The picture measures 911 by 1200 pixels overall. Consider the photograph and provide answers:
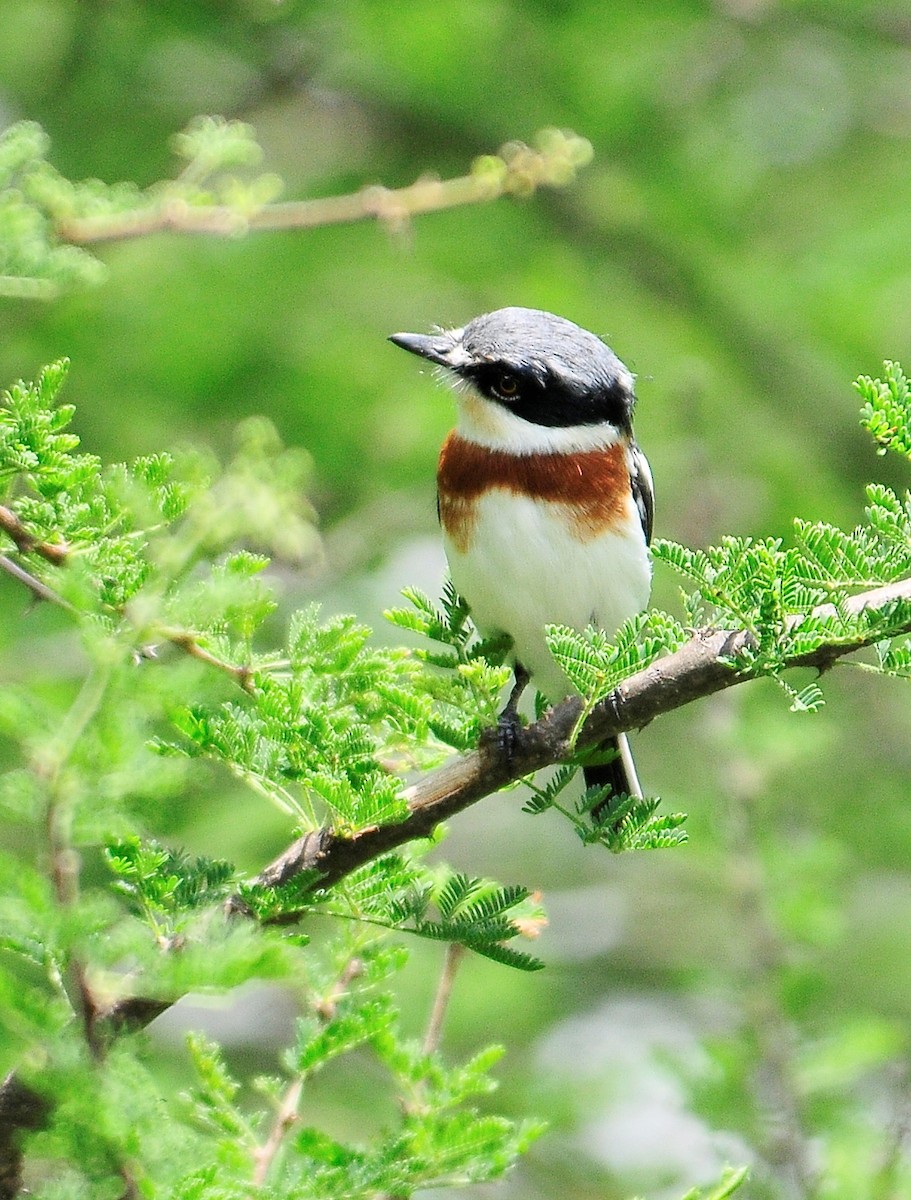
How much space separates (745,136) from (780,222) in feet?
2.04

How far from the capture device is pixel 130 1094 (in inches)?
64.5

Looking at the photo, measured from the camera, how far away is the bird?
155 inches

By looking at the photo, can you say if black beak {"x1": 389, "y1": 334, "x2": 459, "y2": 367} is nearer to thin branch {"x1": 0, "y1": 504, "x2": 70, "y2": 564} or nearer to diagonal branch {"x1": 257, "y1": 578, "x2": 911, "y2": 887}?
diagonal branch {"x1": 257, "y1": 578, "x2": 911, "y2": 887}

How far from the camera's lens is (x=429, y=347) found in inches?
157

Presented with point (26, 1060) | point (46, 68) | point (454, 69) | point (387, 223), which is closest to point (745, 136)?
point (454, 69)

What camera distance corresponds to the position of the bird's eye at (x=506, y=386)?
160 inches

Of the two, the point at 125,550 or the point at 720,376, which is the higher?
the point at 720,376

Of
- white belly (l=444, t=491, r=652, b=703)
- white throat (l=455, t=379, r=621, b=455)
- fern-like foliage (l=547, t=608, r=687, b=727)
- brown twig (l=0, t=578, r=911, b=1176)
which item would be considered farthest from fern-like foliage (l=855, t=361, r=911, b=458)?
white throat (l=455, t=379, r=621, b=455)

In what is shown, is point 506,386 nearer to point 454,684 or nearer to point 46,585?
point 454,684

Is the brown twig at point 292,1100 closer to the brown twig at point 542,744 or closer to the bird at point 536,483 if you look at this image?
the brown twig at point 542,744

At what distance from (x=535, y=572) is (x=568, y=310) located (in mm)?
4959

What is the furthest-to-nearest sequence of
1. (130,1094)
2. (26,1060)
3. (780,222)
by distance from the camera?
1. (780,222)
2. (26,1060)
3. (130,1094)

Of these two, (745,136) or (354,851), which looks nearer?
(354,851)

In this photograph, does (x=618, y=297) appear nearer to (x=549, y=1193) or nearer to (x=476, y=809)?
(x=476, y=809)
